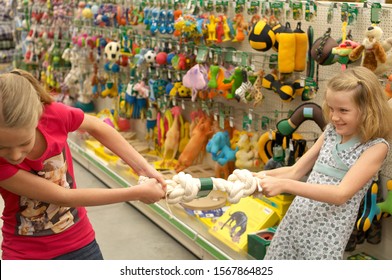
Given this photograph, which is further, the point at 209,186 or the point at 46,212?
the point at 209,186

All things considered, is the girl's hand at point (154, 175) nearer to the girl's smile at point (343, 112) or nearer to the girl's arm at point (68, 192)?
the girl's arm at point (68, 192)

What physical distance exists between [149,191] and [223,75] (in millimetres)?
1638

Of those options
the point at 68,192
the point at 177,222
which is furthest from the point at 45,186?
the point at 177,222

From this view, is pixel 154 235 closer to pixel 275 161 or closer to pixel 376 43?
pixel 275 161

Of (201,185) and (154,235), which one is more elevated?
(201,185)

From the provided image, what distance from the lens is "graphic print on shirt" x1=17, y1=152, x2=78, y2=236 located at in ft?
6.29

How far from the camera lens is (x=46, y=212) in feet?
6.38

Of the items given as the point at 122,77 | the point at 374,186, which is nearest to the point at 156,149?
the point at 122,77

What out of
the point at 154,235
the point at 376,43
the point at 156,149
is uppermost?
the point at 376,43

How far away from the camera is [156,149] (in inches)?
185

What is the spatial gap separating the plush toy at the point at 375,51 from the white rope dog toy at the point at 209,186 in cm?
86

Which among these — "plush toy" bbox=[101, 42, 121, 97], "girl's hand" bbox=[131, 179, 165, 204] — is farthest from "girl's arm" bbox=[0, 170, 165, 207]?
"plush toy" bbox=[101, 42, 121, 97]

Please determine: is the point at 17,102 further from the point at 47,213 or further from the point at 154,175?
the point at 154,175

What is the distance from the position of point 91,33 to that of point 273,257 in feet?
12.4
